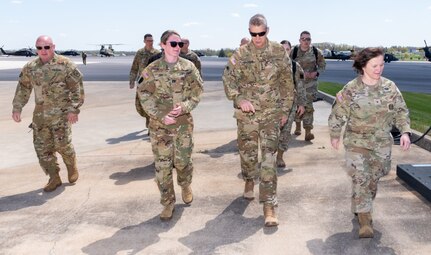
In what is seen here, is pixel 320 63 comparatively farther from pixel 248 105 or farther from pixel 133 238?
pixel 133 238

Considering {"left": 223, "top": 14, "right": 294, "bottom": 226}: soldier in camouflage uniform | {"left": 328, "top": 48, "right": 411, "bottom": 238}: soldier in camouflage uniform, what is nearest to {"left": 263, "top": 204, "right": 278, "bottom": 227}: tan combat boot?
{"left": 223, "top": 14, "right": 294, "bottom": 226}: soldier in camouflage uniform

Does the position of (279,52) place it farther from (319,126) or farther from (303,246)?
(319,126)

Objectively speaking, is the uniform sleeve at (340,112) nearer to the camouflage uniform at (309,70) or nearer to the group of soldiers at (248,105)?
the group of soldiers at (248,105)

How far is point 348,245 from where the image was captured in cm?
369

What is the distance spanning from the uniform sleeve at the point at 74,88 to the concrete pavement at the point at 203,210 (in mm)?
1062

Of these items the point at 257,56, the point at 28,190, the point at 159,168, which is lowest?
the point at 28,190

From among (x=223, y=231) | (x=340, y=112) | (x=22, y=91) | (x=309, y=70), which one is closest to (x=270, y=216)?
(x=223, y=231)

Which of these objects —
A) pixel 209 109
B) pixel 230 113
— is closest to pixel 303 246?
pixel 230 113

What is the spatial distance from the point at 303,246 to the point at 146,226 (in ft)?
5.05

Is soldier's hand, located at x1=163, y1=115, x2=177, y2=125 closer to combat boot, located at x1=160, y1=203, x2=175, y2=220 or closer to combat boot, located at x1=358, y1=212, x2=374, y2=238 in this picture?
combat boot, located at x1=160, y1=203, x2=175, y2=220

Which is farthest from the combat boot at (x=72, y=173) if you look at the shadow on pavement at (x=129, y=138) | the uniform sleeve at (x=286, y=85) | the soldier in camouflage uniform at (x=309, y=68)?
the soldier in camouflage uniform at (x=309, y=68)

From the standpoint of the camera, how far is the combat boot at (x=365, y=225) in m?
3.78

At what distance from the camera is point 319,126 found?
9070 millimetres

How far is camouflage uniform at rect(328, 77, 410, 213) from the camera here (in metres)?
3.65
